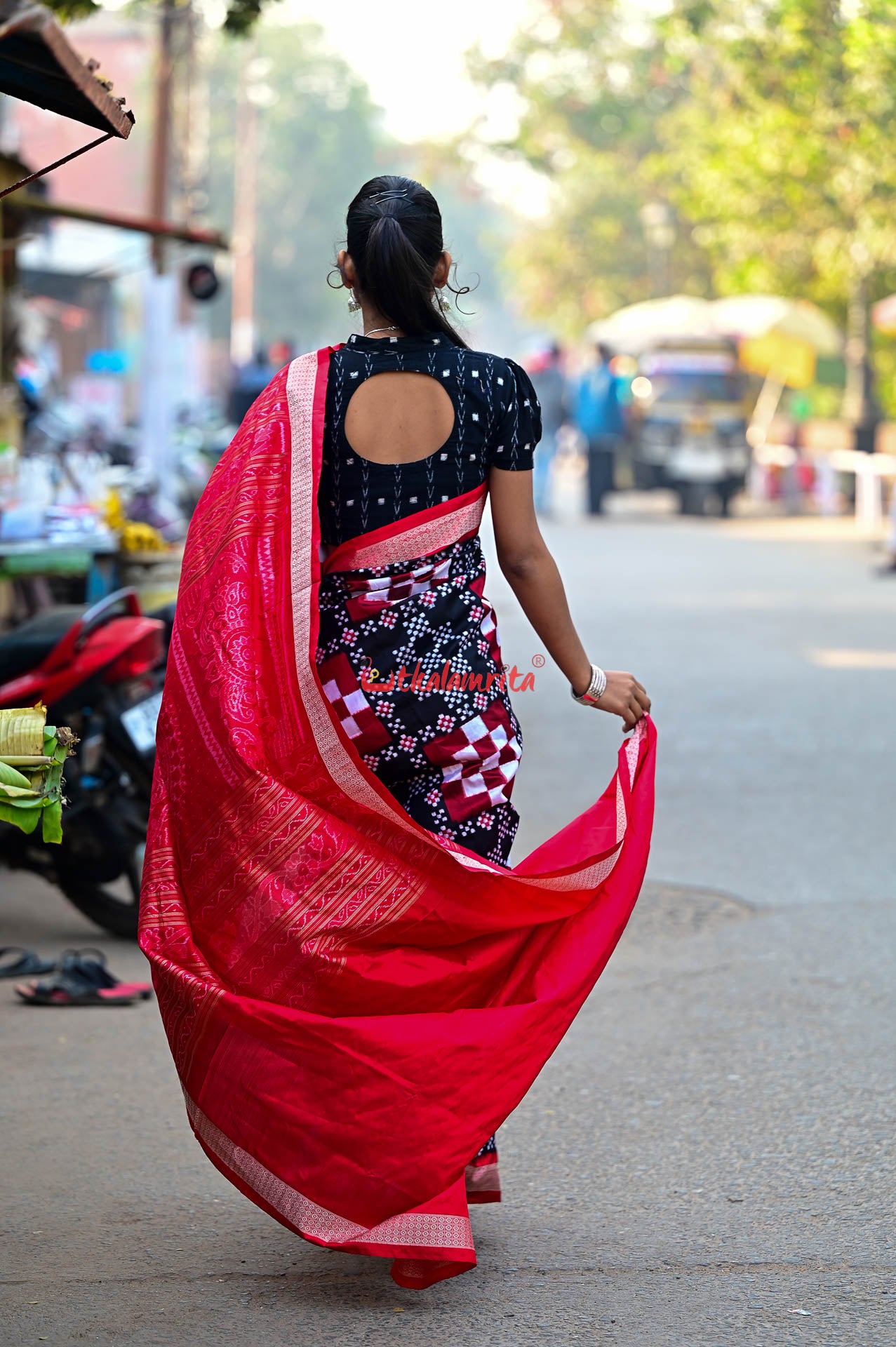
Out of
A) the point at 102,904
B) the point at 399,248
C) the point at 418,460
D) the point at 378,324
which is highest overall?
the point at 399,248

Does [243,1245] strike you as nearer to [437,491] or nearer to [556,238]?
[437,491]

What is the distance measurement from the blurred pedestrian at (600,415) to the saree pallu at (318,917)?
2125 cm

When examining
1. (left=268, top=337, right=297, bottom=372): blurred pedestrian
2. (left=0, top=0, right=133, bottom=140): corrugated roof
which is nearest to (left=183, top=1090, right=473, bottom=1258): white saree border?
(left=0, top=0, right=133, bottom=140): corrugated roof

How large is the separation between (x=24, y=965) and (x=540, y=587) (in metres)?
2.60

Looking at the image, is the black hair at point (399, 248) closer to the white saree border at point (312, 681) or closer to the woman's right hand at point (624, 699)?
the white saree border at point (312, 681)

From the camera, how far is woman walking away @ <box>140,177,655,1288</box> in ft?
10.2

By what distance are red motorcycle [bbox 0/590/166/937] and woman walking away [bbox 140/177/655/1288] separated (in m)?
2.23

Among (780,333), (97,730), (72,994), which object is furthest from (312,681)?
(780,333)

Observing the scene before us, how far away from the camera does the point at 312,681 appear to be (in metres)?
3.22

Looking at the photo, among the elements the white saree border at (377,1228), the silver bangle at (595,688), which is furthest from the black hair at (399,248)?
the white saree border at (377,1228)

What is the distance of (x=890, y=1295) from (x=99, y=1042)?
2.27m

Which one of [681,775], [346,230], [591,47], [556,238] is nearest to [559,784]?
[681,775]

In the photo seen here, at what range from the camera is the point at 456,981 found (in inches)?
125

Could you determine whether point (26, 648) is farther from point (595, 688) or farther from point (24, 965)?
point (595, 688)
